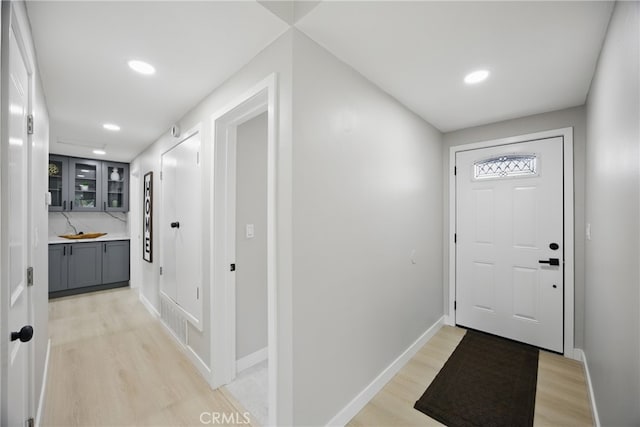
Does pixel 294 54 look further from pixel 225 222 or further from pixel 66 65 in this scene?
pixel 66 65

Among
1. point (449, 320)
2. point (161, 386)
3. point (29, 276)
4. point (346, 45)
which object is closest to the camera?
point (29, 276)

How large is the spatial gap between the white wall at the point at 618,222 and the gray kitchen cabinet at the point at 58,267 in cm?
624

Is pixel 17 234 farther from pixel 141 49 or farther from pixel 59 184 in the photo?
pixel 59 184

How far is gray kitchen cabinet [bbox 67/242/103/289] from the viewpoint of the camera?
4.45 m

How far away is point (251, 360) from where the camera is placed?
2480mm

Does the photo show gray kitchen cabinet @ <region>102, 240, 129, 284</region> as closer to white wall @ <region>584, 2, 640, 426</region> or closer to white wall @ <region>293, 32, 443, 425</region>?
white wall @ <region>293, 32, 443, 425</region>

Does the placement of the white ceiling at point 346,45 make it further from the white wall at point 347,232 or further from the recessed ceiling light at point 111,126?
the recessed ceiling light at point 111,126

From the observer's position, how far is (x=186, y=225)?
2.62m

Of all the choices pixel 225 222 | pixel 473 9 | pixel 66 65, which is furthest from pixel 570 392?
pixel 66 65

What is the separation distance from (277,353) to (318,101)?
1.50 m

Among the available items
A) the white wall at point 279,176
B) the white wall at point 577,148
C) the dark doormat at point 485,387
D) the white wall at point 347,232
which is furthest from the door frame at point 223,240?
the white wall at point 577,148

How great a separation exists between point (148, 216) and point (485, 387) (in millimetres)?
4207

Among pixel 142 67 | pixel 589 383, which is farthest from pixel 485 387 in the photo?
pixel 142 67

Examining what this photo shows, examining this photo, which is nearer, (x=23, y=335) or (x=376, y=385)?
(x=23, y=335)
